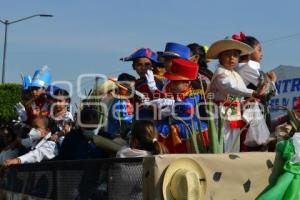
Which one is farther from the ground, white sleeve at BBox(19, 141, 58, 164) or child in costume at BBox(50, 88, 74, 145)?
child in costume at BBox(50, 88, 74, 145)

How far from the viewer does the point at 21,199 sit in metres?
5.33

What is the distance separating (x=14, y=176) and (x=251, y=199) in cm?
290

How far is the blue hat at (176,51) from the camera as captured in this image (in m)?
6.35

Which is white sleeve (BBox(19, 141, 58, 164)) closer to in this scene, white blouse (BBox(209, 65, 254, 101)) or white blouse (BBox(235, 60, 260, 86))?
white blouse (BBox(209, 65, 254, 101))

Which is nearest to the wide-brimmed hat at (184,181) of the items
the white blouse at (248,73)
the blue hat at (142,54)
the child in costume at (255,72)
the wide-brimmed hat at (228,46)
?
the child in costume at (255,72)

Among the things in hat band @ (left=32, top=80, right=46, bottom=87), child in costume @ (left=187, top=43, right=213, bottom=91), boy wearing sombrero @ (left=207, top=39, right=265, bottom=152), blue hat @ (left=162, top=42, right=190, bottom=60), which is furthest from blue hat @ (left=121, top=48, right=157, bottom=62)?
hat band @ (left=32, top=80, right=46, bottom=87)

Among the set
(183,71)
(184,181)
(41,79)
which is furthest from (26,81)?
(184,181)

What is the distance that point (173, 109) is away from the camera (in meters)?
5.67

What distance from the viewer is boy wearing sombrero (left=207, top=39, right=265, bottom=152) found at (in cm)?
545

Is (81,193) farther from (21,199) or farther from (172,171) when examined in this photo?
(21,199)

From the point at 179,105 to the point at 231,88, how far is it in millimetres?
504

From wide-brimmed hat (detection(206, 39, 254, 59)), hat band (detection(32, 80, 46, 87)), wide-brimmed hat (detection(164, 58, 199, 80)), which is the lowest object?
hat band (detection(32, 80, 46, 87))

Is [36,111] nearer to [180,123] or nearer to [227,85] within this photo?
[180,123]

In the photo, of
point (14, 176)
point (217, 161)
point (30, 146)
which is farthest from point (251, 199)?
point (30, 146)
